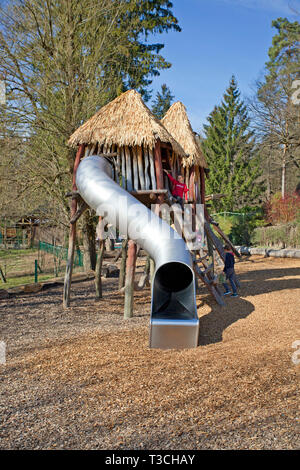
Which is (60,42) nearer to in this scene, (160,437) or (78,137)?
(78,137)

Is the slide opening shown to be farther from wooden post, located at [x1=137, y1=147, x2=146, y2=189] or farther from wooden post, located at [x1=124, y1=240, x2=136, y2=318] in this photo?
wooden post, located at [x1=137, y1=147, x2=146, y2=189]

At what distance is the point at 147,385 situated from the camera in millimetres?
4785

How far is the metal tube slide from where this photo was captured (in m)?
6.11

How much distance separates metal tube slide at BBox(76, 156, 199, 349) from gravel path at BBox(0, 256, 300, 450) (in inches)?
11.6

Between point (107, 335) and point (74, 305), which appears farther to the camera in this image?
point (74, 305)

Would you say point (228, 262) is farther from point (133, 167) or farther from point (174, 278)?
point (174, 278)

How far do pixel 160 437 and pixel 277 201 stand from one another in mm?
24965

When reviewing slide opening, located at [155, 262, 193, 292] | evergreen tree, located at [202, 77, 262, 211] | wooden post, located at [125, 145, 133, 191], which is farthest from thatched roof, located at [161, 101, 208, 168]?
evergreen tree, located at [202, 77, 262, 211]

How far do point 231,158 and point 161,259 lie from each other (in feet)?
103

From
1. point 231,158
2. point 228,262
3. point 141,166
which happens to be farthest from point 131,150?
point 231,158

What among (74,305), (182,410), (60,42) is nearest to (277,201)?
(60,42)

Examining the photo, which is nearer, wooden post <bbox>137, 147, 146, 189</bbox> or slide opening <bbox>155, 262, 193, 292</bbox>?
slide opening <bbox>155, 262, 193, 292</bbox>

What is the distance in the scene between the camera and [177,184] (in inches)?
402

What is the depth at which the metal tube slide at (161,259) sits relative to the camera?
6105mm
